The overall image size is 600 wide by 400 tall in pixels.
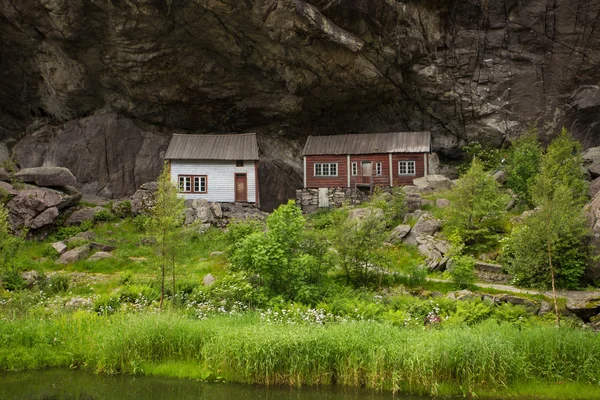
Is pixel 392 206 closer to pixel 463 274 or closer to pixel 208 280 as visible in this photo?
pixel 463 274

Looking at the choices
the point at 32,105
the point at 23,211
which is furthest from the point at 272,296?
the point at 32,105

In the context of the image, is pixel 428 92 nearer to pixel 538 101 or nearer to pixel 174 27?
pixel 538 101

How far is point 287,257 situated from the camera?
68.5ft

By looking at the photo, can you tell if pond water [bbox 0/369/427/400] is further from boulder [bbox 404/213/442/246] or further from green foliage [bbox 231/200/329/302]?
boulder [bbox 404/213/442/246]

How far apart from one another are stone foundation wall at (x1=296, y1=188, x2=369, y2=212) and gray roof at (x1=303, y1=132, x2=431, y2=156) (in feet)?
11.0

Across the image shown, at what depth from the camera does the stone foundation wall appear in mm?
41625

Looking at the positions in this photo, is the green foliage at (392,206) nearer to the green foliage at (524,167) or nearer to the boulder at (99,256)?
the green foliage at (524,167)

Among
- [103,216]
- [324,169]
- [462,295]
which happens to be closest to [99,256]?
[103,216]

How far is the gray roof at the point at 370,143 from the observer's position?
42062mm

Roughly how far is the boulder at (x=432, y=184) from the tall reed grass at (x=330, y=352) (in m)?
22.1

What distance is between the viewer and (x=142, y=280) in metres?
23.2

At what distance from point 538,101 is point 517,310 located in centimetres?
2738

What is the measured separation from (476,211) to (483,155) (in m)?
16.8

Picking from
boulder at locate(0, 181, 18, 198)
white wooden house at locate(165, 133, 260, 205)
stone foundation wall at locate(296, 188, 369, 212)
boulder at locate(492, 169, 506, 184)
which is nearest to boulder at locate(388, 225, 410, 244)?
Answer: boulder at locate(492, 169, 506, 184)
